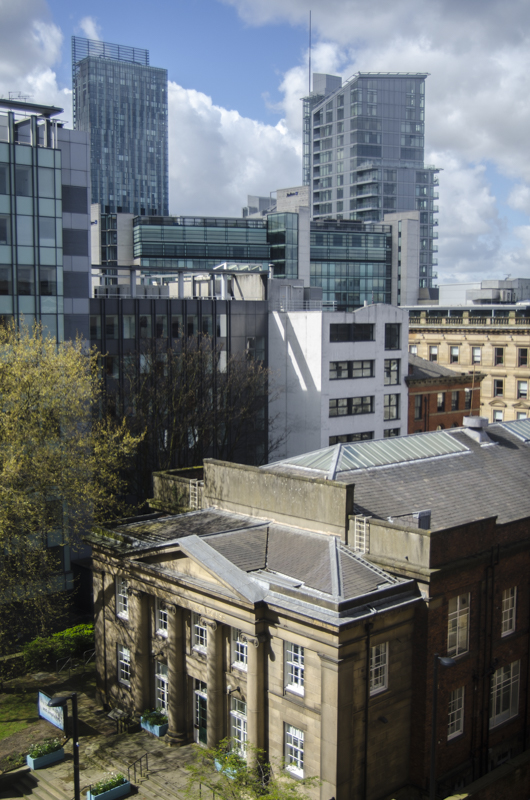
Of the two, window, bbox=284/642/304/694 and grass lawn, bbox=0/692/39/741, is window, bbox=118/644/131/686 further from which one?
window, bbox=284/642/304/694

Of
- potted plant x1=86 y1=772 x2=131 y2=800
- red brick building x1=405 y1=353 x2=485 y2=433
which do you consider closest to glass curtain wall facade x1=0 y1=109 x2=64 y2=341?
potted plant x1=86 y1=772 x2=131 y2=800

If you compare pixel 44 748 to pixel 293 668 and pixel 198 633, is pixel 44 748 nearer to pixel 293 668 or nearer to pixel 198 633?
pixel 198 633

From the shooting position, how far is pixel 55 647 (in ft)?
134

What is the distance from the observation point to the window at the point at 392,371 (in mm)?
68625

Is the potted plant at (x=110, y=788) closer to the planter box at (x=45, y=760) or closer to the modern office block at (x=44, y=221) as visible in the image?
the planter box at (x=45, y=760)

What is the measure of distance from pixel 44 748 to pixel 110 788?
4473 mm

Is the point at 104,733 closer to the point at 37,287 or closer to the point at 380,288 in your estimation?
the point at 37,287

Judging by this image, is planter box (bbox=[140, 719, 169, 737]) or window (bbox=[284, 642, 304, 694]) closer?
window (bbox=[284, 642, 304, 694])

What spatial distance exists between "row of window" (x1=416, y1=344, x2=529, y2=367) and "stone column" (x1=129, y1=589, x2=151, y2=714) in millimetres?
64657

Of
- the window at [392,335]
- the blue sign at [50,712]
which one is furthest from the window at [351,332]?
the blue sign at [50,712]

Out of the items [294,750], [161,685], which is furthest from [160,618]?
[294,750]

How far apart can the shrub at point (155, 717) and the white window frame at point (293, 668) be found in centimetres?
861

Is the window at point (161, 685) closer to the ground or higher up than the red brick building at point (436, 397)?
closer to the ground

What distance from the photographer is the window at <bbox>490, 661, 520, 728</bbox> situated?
32281mm
